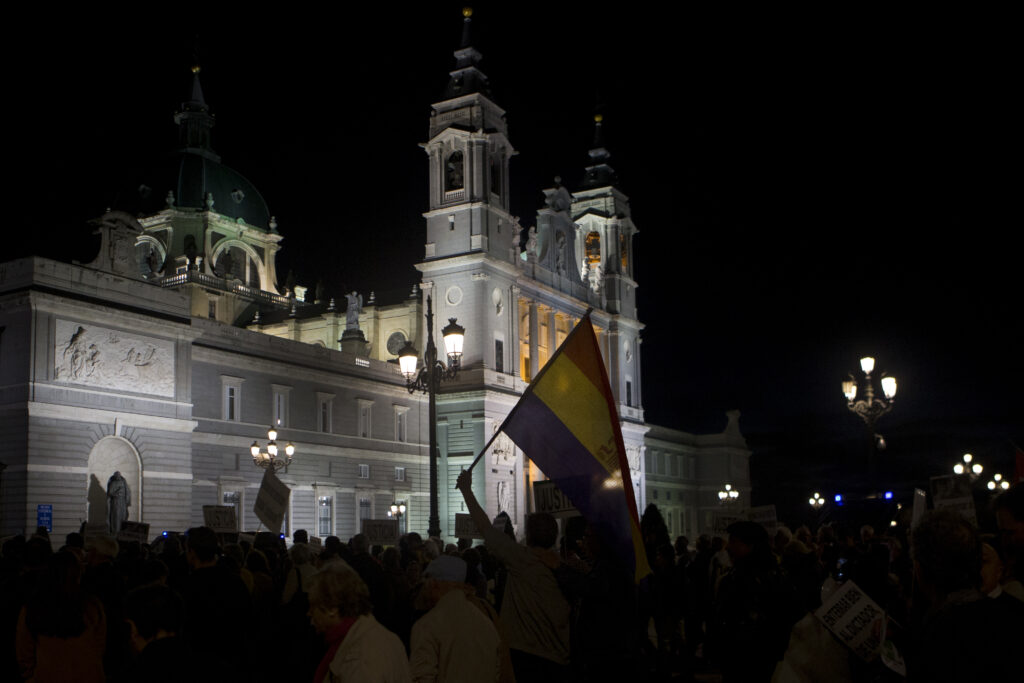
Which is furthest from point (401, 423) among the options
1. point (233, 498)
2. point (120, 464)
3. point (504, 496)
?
point (120, 464)

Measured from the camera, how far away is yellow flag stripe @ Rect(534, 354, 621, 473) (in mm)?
8172

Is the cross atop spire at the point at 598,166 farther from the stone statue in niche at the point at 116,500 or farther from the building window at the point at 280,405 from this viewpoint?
the stone statue in niche at the point at 116,500

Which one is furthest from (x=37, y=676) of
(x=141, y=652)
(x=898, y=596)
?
(x=898, y=596)

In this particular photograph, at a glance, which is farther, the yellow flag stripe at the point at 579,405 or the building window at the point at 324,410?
the building window at the point at 324,410

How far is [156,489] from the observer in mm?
33000

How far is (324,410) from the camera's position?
43.9 m

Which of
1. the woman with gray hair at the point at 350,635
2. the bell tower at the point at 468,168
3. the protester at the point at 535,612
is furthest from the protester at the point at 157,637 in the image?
the bell tower at the point at 468,168

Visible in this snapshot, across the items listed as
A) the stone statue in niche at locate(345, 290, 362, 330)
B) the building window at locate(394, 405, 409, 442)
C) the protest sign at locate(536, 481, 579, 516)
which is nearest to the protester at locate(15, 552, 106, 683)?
the protest sign at locate(536, 481, 579, 516)

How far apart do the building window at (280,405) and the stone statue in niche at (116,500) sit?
9.39 meters

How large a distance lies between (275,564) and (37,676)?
5.73m

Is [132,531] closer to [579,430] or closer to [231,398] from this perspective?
[579,430]

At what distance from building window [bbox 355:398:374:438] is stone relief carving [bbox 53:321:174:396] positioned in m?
12.8

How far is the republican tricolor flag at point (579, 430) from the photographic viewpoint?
774 cm

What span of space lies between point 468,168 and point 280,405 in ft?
58.5
